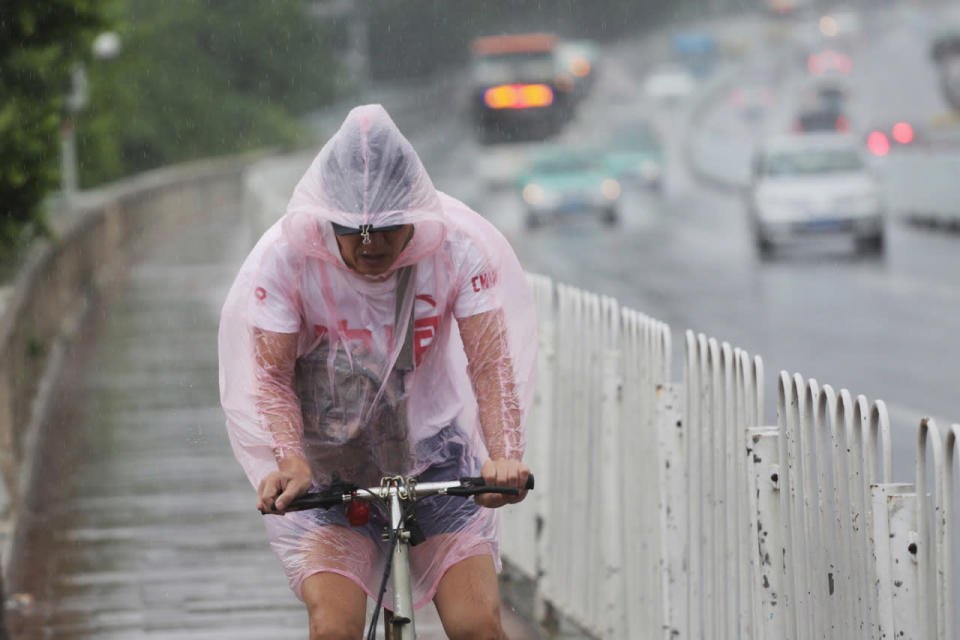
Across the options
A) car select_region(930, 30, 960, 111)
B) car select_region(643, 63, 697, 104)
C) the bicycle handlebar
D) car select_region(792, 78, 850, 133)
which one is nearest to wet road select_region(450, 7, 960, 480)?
the bicycle handlebar

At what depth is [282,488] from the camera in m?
4.06

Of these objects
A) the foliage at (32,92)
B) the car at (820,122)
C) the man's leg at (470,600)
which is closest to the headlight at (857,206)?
the foliage at (32,92)

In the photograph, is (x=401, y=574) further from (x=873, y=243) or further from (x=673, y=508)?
(x=873, y=243)

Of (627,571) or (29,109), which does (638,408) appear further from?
(29,109)

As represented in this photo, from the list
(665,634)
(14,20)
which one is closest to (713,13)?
(14,20)

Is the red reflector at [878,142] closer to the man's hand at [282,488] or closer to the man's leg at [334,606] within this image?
the man's leg at [334,606]

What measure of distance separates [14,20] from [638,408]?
9504 millimetres

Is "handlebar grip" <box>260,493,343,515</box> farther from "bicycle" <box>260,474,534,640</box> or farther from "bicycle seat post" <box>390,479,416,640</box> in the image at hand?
"bicycle seat post" <box>390,479,416,640</box>

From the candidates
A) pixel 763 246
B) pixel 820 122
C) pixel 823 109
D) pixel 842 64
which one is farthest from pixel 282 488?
pixel 842 64

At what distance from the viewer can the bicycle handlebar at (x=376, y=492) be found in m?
4.01

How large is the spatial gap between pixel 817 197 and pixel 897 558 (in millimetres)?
24771

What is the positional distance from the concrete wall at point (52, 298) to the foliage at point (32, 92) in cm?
70

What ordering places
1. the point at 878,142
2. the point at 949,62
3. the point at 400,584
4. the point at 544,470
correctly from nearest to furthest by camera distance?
the point at 400,584
the point at 544,470
the point at 878,142
the point at 949,62

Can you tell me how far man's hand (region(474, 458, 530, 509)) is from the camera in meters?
4.06
